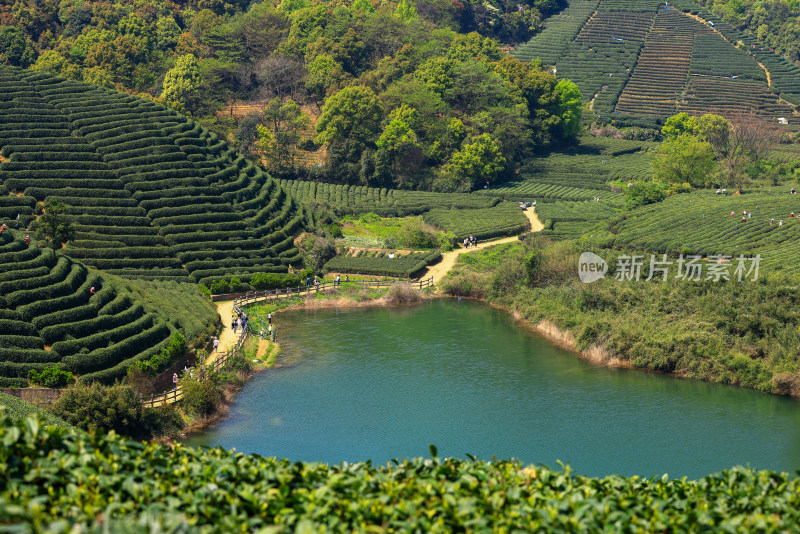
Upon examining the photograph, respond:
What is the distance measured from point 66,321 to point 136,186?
27903 millimetres

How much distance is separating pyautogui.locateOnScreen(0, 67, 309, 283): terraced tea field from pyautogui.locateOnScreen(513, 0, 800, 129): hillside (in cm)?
7596

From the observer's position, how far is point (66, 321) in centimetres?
4697

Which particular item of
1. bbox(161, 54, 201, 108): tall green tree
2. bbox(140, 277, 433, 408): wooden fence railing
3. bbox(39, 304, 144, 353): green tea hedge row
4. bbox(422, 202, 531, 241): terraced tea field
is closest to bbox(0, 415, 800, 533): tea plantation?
bbox(39, 304, 144, 353): green tea hedge row

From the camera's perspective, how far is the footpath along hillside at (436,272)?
57.2 metres

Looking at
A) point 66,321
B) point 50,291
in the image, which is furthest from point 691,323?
point 50,291

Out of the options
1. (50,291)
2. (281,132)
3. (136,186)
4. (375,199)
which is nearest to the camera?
(50,291)

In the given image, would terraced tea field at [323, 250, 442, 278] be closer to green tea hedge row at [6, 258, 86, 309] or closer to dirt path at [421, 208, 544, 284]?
dirt path at [421, 208, 544, 284]

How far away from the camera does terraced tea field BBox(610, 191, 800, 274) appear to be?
70812 mm

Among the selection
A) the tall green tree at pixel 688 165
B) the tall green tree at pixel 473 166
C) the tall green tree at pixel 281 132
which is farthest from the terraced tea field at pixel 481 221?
the tall green tree at pixel 281 132

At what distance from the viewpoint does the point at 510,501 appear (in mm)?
21531

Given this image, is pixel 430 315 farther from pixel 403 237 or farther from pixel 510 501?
pixel 510 501

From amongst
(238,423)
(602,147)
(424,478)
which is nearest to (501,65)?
(602,147)

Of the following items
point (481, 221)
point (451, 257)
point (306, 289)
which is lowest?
point (306, 289)

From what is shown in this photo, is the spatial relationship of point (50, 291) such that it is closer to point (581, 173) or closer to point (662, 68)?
point (581, 173)
